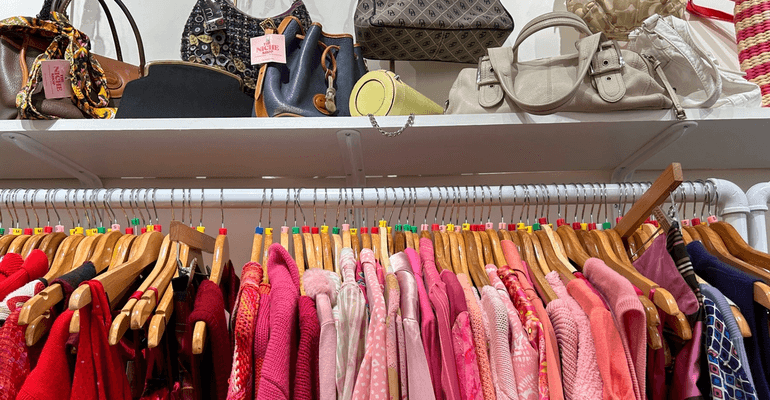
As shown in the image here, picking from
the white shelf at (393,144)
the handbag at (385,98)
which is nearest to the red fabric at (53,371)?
the white shelf at (393,144)

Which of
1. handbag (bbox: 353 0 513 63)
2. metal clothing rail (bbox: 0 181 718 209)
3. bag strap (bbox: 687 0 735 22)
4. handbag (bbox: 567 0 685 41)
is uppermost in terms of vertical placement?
bag strap (bbox: 687 0 735 22)

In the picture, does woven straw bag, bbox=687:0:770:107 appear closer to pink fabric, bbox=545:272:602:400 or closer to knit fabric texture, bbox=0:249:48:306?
pink fabric, bbox=545:272:602:400

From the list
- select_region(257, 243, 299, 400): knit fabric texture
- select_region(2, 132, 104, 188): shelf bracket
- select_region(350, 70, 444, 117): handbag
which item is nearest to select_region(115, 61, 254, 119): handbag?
select_region(2, 132, 104, 188): shelf bracket

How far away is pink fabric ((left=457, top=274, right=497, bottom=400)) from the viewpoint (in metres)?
0.75

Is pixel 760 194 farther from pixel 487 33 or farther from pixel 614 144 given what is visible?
pixel 487 33

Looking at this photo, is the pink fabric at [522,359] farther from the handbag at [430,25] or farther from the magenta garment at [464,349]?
the handbag at [430,25]

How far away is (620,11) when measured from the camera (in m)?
1.38

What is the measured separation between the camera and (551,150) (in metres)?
1.28

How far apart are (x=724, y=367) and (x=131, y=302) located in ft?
2.79

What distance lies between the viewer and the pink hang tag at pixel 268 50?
1204 millimetres

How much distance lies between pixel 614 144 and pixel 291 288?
0.86m

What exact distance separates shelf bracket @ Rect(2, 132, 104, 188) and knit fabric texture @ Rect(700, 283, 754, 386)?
51.9 inches

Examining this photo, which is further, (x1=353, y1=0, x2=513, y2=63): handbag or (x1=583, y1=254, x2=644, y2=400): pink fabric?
(x1=353, y1=0, x2=513, y2=63): handbag

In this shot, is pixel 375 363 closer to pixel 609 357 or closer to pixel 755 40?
pixel 609 357
